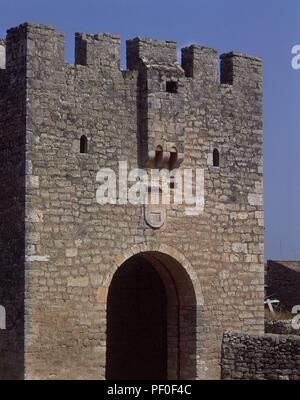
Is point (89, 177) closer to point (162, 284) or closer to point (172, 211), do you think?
point (172, 211)

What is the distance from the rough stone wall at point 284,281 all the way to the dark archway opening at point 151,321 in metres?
6.31

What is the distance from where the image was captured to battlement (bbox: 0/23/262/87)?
17.0 meters

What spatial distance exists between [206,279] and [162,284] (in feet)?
3.80

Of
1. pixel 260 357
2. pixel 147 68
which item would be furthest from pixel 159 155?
pixel 260 357

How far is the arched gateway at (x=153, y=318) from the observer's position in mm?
18375

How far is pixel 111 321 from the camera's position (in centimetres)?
2025

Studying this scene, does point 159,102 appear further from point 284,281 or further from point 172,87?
point 284,281

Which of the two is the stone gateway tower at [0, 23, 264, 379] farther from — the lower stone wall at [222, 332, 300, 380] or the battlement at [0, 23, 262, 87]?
the lower stone wall at [222, 332, 300, 380]

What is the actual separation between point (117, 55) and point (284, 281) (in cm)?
1020

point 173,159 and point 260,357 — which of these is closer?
point 173,159

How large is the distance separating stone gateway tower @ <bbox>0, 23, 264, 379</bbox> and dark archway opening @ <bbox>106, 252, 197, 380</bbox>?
36 mm

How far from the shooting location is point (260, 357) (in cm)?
1827

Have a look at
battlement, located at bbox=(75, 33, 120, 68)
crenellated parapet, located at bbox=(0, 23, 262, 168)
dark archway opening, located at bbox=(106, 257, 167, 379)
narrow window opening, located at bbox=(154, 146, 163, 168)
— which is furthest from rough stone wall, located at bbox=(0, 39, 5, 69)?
dark archway opening, located at bbox=(106, 257, 167, 379)

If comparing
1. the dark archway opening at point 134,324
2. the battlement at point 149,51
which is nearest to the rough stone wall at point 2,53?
the battlement at point 149,51
